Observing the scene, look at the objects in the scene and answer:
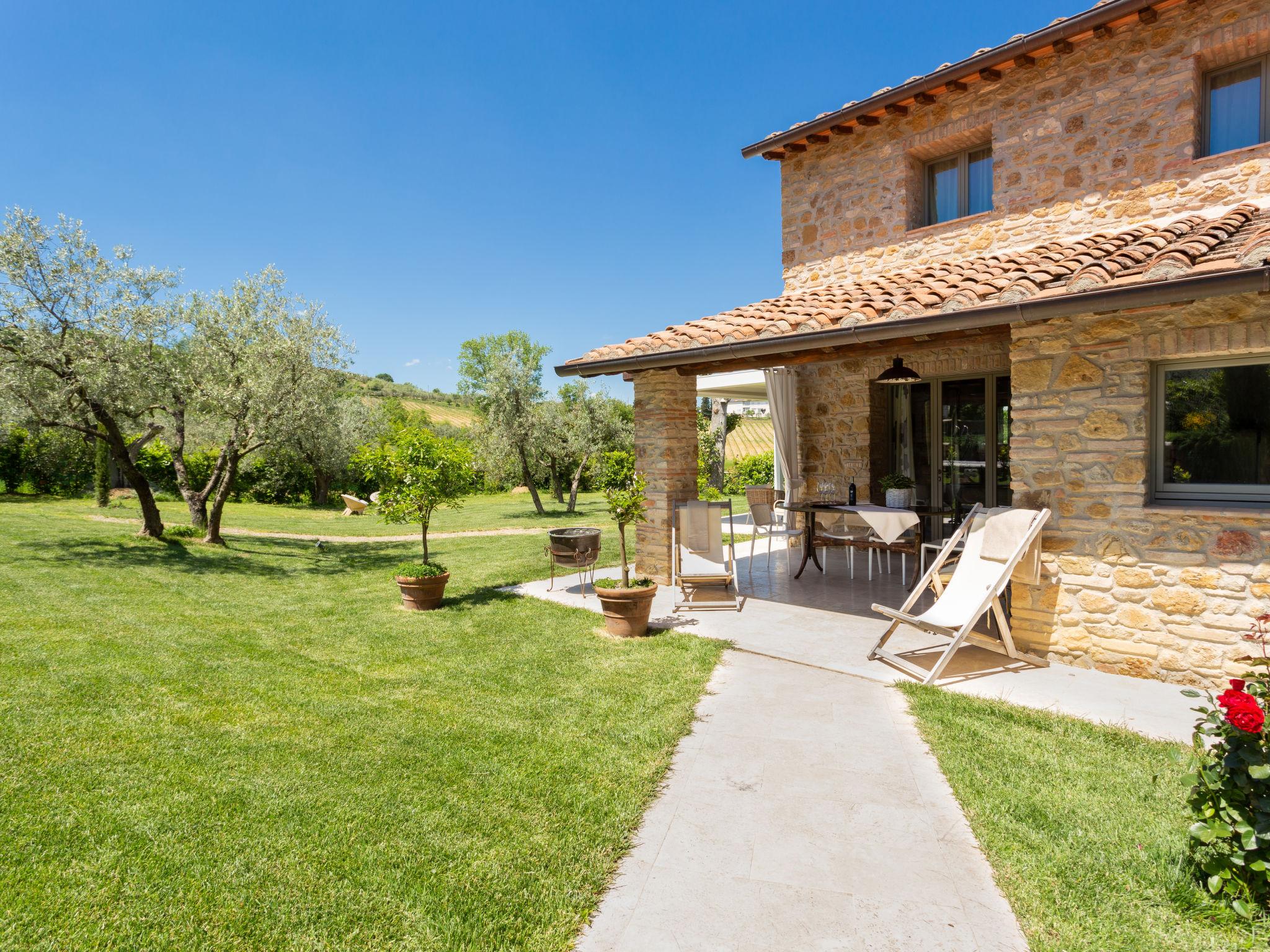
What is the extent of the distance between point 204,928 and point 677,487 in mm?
6224

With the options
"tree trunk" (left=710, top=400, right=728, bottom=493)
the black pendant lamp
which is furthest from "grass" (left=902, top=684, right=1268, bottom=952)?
"tree trunk" (left=710, top=400, right=728, bottom=493)

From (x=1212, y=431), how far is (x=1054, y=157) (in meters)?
4.05

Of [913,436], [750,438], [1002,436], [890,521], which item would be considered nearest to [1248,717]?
[890,521]

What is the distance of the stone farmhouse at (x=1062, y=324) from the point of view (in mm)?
4617

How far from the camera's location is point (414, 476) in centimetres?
771

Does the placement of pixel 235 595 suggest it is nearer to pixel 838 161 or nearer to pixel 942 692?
pixel 942 692

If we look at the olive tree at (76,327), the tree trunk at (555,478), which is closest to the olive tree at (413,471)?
the olive tree at (76,327)

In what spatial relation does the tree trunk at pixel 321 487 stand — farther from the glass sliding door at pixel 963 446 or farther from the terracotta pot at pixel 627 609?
the glass sliding door at pixel 963 446

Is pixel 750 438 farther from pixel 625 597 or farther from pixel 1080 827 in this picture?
pixel 1080 827

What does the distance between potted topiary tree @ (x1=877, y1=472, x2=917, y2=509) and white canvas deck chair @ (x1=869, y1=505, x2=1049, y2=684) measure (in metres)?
2.16

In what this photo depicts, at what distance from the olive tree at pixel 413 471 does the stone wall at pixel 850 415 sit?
553 cm

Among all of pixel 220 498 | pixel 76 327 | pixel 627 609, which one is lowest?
pixel 627 609

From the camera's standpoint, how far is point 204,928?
2277mm

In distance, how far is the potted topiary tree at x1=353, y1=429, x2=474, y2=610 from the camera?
7.64 m
